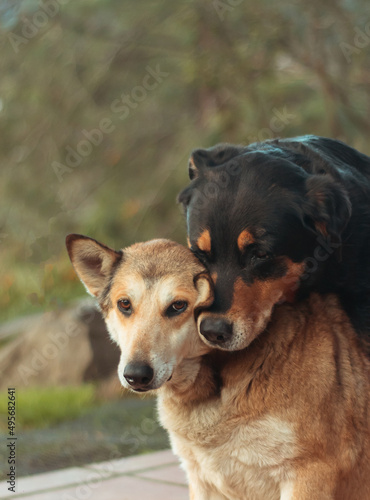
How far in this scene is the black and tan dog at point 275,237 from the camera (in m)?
2.82

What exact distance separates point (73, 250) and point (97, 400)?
14.7 feet

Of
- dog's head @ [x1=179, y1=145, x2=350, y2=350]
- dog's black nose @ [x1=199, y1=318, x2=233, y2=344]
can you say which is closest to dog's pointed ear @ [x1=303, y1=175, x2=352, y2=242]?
dog's head @ [x1=179, y1=145, x2=350, y2=350]

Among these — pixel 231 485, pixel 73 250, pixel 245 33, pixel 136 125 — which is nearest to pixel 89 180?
pixel 136 125

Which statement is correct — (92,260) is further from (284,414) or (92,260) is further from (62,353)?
(62,353)

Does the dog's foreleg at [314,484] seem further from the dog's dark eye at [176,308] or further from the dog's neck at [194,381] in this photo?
the dog's dark eye at [176,308]

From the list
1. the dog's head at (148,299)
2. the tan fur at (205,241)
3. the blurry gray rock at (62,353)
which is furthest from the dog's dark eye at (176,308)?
the blurry gray rock at (62,353)

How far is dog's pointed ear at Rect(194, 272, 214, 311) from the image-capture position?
9.06ft

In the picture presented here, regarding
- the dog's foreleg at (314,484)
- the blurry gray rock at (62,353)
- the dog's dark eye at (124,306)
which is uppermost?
A: the dog's dark eye at (124,306)

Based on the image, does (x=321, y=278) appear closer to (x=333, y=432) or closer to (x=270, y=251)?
(x=270, y=251)

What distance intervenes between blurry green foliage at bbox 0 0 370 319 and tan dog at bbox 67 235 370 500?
356 cm

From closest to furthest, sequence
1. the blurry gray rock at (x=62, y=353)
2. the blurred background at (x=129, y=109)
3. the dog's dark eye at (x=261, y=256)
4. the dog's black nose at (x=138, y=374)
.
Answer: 1. the dog's black nose at (x=138, y=374)
2. the dog's dark eye at (x=261, y=256)
3. the blurred background at (x=129, y=109)
4. the blurry gray rock at (x=62, y=353)

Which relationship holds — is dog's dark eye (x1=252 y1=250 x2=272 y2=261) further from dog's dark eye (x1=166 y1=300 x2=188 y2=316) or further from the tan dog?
dog's dark eye (x1=166 y1=300 x2=188 y2=316)

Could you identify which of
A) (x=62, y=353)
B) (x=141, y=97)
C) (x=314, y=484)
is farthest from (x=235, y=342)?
(x=62, y=353)

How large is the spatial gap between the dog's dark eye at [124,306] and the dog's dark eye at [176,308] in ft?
0.58
